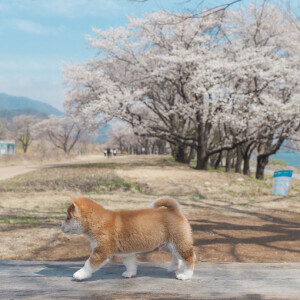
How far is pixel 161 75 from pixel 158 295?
19.3m

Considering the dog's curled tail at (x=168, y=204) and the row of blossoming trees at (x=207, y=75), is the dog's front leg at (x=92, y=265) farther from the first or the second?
the row of blossoming trees at (x=207, y=75)

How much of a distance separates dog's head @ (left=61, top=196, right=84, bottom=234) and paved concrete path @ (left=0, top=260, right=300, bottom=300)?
0.31 m

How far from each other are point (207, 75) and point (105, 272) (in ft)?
58.1

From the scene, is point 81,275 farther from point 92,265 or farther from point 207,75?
point 207,75

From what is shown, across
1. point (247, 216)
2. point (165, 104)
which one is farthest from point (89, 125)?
point (247, 216)

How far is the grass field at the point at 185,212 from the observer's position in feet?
17.3

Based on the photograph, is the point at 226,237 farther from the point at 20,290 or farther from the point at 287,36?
the point at 287,36

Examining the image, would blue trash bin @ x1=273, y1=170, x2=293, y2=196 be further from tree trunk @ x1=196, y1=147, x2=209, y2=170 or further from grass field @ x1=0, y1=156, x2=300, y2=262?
tree trunk @ x1=196, y1=147, x2=209, y2=170

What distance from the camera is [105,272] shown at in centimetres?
245

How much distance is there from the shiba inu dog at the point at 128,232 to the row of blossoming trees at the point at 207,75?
52.9 feet

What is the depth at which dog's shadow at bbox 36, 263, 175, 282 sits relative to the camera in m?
2.31

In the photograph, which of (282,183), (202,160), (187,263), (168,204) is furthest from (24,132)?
(187,263)

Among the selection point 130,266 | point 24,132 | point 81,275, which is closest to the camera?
point 81,275

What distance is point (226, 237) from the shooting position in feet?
20.1
